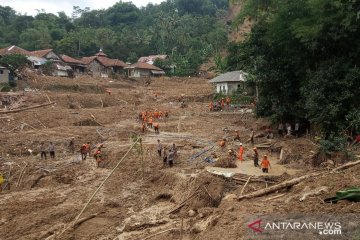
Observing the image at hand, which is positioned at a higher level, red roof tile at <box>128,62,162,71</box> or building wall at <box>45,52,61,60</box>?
building wall at <box>45,52,61,60</box>

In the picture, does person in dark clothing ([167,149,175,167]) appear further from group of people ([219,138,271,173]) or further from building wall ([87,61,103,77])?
building wall ([87,61,103,77])

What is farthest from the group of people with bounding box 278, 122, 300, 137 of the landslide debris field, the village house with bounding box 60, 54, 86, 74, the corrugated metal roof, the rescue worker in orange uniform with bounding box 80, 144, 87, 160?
the village house with bounding box 60, 54, 86, 74

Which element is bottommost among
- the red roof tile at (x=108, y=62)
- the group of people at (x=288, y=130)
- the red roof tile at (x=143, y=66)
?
the group of people at (x=288, y=130)

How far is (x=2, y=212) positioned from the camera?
→ 49.7 feet

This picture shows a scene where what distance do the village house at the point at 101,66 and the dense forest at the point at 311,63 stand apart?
133 ft

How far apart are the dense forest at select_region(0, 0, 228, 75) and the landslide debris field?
40.5 m

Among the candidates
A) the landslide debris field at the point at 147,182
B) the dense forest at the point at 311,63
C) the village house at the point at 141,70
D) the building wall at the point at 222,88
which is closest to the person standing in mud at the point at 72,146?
the landslide debris field at the point at 147,182

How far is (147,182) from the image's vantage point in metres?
18.2

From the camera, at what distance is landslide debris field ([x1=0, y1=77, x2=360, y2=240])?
39.5 ft

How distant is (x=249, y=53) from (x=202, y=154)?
10.2m

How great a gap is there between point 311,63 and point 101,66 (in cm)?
4756

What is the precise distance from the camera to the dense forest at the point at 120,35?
70.1 meters

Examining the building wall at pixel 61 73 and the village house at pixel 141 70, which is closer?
the building wall at pixel 61 73

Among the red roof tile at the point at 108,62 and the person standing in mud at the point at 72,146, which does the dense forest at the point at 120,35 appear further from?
the person standing in mud at the point at 72,146
